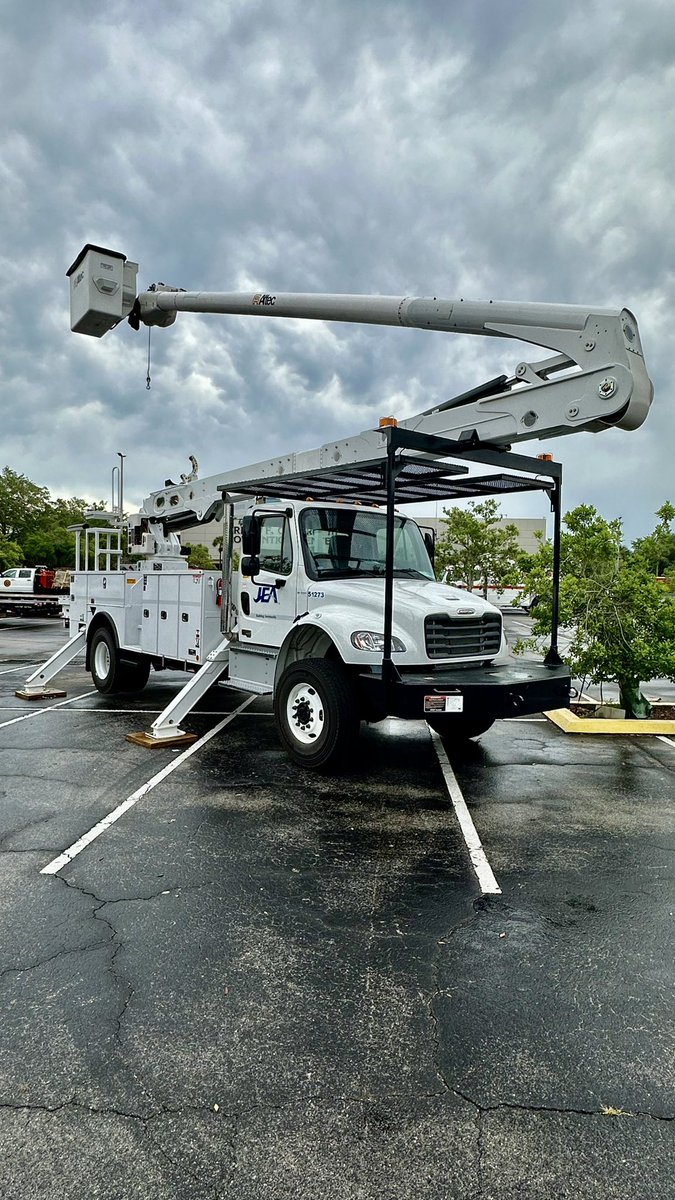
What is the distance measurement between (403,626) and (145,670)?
5.60 metres

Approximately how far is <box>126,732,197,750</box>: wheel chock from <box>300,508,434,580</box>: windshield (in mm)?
2293

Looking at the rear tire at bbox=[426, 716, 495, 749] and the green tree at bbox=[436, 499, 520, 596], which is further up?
the green tree at bbox=[436, 499, 520, 596]

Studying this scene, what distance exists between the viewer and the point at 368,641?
6.21 m

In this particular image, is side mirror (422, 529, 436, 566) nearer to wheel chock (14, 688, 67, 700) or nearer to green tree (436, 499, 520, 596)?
wheel chock (14, 688, 67, 700)

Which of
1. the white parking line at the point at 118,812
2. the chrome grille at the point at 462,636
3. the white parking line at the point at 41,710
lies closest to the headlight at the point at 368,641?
the chrome grille at the point at 462,636

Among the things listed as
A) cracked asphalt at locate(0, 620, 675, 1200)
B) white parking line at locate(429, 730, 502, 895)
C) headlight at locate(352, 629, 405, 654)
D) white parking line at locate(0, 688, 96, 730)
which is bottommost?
cracked asphalt at locate(0, 620, 675, 1200)

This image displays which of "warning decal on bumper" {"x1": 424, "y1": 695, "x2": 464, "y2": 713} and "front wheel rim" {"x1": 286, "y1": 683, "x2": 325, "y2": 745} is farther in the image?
"front wheel rim" {"x1": 286, "y1": 683, "x2": 325, "y2": 745}

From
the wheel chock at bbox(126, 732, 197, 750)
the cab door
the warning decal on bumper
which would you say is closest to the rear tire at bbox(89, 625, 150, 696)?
the wheel chock at bbox(126, 732, 197, 750)

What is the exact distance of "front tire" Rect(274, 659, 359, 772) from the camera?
6.17 meters

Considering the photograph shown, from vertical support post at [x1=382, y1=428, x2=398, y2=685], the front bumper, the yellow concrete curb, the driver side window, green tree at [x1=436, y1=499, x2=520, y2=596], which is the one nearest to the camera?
vertical support post at [x1=382, y1=428, x2=398, y2=685]

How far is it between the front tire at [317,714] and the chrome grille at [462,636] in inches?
33.6

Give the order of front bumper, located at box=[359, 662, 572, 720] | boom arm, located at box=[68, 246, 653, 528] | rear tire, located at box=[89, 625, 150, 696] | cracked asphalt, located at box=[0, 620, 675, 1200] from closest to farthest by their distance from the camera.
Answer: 1. cracked asphalt, located at box=[0, 620, 675, 1200]
2. boom arm, located at box=[68, 246, 653, 528]
3. front bumper, located at box=[359, 662, 572, 720]
4. rear tire, located at box=[89, 625, 150, 696]

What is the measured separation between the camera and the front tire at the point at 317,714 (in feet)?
20.2

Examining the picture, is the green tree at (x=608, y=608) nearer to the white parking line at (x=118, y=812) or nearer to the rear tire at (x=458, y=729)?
the rear tire at (x=458, y=729)
